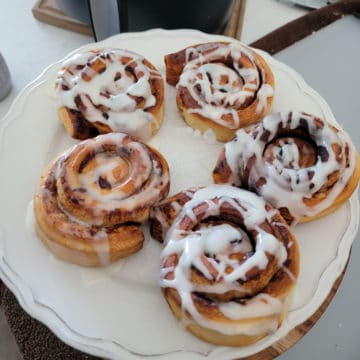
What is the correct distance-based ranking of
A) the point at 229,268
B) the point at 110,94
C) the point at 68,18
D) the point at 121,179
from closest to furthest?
1. the point at 229,268
2. the point at 121,179
3. the point at 110,94
4. the point at 68,18

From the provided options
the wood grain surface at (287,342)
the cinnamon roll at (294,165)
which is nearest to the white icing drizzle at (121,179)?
the cinnamon roll at (294,165)

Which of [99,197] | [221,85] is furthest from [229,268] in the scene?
[221,85]

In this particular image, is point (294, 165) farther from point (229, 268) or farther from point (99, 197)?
point (99, 197)

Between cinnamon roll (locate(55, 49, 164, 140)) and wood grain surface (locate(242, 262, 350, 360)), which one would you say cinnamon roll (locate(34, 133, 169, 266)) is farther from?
Result: wood grain surface (locate(242, 262, 350, 360))

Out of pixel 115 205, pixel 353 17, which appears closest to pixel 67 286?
pixel 115 205

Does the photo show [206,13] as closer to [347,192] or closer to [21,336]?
[347,192]

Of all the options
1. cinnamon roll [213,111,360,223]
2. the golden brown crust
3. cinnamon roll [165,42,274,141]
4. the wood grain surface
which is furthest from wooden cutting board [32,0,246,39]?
the wood grain surface
